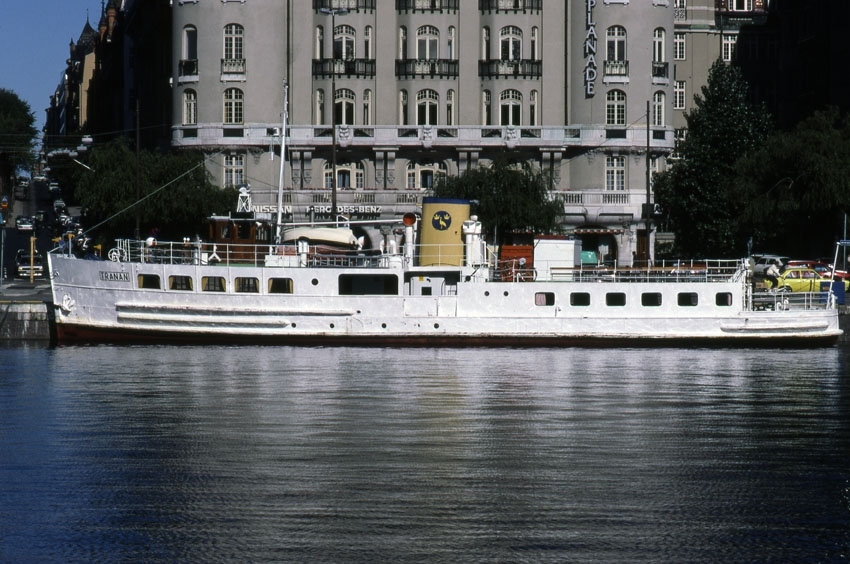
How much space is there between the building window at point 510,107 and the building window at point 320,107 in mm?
10222

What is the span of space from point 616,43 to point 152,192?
28.0 metres


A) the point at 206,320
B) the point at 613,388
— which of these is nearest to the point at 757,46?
the point at 206,320

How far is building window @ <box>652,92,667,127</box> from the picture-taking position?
3469 inches

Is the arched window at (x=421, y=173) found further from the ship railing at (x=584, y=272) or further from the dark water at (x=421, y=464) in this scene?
the dark water at (x=421, y=464)

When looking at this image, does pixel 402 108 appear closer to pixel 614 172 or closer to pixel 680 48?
pixel 614 172

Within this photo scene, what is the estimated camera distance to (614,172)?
87688 millimetres

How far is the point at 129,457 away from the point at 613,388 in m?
17.1

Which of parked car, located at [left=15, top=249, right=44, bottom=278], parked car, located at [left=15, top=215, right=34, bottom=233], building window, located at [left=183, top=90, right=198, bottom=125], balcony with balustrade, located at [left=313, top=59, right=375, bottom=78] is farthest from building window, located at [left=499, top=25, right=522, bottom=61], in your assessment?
parked car, located at [left=15, top=215, right=34, bottom=233]

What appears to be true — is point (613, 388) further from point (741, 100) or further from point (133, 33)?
point (133, 33)

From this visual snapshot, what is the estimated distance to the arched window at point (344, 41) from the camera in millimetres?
87188

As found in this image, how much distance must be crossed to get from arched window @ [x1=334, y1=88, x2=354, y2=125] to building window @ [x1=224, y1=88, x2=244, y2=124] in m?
5.47

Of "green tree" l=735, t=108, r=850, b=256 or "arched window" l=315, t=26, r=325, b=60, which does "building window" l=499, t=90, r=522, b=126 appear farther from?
"green tree" l=735, t=108, r=850, b=256

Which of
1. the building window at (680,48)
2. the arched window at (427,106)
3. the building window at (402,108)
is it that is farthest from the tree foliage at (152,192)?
the building window at (680,48)

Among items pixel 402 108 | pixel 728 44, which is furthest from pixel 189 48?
pixel 728 44
